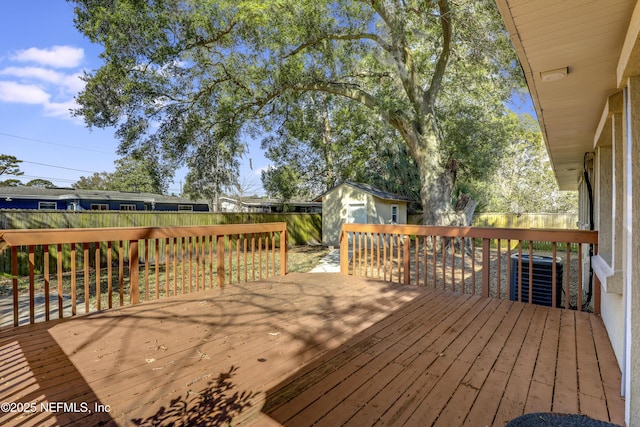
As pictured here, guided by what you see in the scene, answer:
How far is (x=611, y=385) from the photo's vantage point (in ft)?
6.35

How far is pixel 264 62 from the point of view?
7.89 metres

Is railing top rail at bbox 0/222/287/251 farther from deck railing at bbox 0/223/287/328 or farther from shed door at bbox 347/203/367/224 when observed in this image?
shed door at bbox 347/203/367/224

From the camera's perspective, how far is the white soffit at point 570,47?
4.58ft

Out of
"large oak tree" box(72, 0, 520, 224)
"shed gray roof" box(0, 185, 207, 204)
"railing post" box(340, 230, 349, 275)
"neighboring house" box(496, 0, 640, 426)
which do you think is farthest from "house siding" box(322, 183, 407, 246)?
"neighboring house" box(496, 0, 640, 426)

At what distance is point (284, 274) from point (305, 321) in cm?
228

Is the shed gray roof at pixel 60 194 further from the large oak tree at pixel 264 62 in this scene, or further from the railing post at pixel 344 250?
the railing post at pixel 344 250

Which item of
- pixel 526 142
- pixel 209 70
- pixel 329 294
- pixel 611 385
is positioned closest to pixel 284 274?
pixel 329 294

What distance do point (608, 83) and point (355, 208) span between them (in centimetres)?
1194

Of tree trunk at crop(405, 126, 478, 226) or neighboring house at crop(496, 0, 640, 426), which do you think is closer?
neighboring house at crop(496, 0, 640, 426)

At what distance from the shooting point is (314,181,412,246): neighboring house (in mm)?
13812

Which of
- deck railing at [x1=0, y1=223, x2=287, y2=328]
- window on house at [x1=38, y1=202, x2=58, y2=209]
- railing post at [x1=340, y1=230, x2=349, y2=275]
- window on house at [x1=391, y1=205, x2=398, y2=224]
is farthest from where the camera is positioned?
window on house at [x1=38, y1=202, x2=58, y2=209]

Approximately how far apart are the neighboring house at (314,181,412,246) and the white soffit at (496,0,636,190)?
35.6 feet

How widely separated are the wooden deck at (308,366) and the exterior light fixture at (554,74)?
1.96 m

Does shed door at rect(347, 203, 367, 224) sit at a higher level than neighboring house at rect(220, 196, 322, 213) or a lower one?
lower
